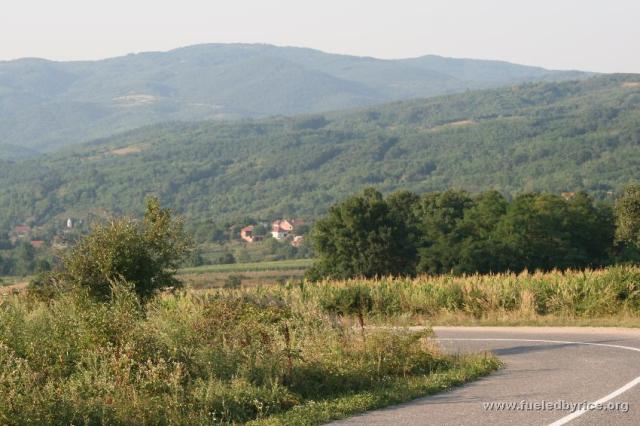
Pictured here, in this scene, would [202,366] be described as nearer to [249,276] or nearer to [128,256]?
[128,256]

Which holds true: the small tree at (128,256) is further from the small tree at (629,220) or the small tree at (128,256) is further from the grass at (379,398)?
the small tree at (629,220)

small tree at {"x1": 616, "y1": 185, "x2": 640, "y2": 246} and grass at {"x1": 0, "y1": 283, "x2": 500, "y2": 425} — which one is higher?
grass at {"x1": 0, "y1": 283, "x2": 500, "y2": 425}

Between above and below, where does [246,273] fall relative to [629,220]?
below

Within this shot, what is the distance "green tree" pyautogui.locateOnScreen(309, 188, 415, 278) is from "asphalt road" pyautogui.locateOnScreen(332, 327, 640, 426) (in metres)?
41.2

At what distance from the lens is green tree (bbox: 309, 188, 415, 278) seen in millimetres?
64125

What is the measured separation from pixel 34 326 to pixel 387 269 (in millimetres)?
49949

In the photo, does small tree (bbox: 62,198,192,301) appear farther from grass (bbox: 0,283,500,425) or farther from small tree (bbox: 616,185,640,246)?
small tree (bbox: 616,185,640,246)

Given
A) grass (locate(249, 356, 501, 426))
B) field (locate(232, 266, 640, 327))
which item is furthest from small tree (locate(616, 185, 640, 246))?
grass (locate(249, 356, 501, 426))

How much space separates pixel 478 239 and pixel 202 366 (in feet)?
169

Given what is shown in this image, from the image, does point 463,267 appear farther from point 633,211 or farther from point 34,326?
point 34,326

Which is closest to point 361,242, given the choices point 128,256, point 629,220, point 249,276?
point 629,220

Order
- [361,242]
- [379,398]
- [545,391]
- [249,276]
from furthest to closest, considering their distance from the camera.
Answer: [249,276] < [361,242] < [545,391] < [379,398]

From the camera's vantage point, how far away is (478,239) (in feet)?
213

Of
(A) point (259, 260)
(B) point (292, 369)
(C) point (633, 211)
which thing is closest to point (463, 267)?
(C) point (633, 211)
